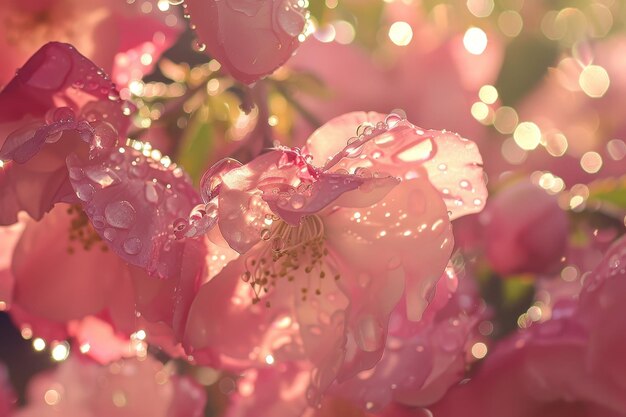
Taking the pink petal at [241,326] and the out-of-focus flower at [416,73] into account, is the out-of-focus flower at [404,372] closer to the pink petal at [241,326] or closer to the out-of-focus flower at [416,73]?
the pink petal at [241,326]

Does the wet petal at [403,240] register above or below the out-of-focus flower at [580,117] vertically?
above

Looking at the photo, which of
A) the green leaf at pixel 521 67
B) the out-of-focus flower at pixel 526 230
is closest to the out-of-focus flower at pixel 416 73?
the green leaf at pixel 521 67

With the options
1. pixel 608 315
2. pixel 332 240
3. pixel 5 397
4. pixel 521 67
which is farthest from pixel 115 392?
pixel 521 67

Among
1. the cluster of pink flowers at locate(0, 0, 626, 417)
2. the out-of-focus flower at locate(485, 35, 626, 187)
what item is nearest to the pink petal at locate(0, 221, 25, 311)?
the cluster of pink flowers at locate(0, 0, 626, 417)

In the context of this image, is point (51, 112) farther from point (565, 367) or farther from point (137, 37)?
point (565, 367)

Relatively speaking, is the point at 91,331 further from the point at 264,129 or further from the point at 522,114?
the point at 522,114

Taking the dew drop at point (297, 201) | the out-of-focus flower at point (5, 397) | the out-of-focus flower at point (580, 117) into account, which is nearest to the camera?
the dew drop at point (297, 201)

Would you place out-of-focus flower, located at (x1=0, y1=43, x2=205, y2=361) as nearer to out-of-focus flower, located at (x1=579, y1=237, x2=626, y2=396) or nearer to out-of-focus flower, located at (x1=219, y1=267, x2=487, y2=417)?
out-of-focus flower, located at (x1=219, y1=267, x2=487, y2=417)
